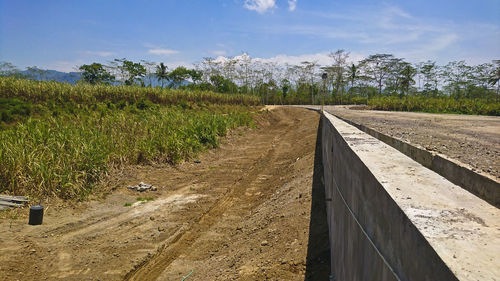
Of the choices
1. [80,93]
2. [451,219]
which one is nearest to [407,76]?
[80,93]

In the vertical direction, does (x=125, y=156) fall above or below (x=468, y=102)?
below

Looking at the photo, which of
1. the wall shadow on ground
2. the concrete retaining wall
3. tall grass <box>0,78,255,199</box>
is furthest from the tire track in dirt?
the concrete retaining wall

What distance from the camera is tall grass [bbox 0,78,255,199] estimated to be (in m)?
6.34

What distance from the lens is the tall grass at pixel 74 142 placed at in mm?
6336

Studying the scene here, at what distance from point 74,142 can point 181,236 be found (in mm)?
A: 3831

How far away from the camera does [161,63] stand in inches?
2443

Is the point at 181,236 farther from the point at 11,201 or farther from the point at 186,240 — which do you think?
the point at 11,201

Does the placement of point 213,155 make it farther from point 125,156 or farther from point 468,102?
point 468,102

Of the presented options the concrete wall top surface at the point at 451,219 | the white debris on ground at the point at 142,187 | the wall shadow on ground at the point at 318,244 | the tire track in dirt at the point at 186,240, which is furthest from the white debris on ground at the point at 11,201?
the concrete wall top surface at the point at 451,219

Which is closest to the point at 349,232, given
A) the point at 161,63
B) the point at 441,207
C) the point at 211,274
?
the point at 441,207

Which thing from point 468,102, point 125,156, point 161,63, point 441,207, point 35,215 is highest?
point 161,63

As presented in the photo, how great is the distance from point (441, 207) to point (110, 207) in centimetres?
654

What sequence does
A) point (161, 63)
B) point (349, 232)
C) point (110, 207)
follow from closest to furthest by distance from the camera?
point (349, 232)
point (110, 207)
point (161, 63)

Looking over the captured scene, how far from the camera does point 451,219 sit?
→ 1.22 m
